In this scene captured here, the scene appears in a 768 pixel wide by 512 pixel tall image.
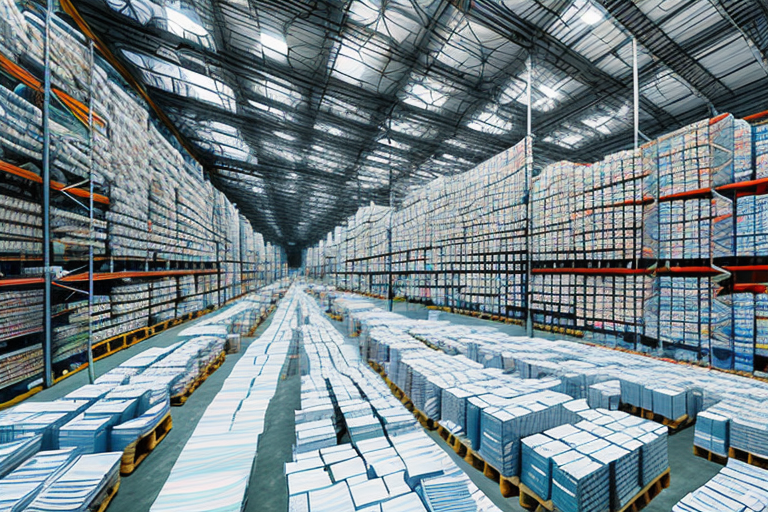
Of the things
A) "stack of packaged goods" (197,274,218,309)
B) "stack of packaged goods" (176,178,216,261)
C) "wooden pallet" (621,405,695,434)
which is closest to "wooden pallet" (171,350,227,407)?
"stack of packaged goods" (176,178,216,261)

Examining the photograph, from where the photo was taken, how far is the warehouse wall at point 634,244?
4.11m

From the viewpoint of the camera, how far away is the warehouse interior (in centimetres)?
208

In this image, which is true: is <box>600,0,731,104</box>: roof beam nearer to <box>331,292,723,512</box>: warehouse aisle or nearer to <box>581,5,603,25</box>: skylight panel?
<box>581,5,603,25</box>: skylight panel

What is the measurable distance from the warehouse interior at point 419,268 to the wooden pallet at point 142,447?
2cm

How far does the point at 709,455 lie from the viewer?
2.60m

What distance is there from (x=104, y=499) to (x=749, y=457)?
5109 millimetres

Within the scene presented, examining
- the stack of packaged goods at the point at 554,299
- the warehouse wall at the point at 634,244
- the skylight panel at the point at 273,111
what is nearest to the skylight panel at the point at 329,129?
the skylight panel at the point at 273,111

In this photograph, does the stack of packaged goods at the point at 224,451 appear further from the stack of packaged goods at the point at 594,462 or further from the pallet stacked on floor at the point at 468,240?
the pallet stacked on floor at the point at 468,240

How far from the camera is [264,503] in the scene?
210 cm

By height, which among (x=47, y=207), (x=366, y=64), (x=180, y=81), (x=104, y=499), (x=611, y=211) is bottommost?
(x=104, y=499)

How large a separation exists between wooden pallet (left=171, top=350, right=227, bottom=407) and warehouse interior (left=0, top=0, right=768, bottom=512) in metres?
0.07

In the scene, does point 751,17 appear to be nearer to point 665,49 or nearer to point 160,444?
point 665,49

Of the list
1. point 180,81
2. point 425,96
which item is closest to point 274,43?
point 180,81

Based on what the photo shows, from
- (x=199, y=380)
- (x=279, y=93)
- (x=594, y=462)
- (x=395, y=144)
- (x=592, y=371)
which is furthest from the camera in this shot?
(x=395, y=144)
